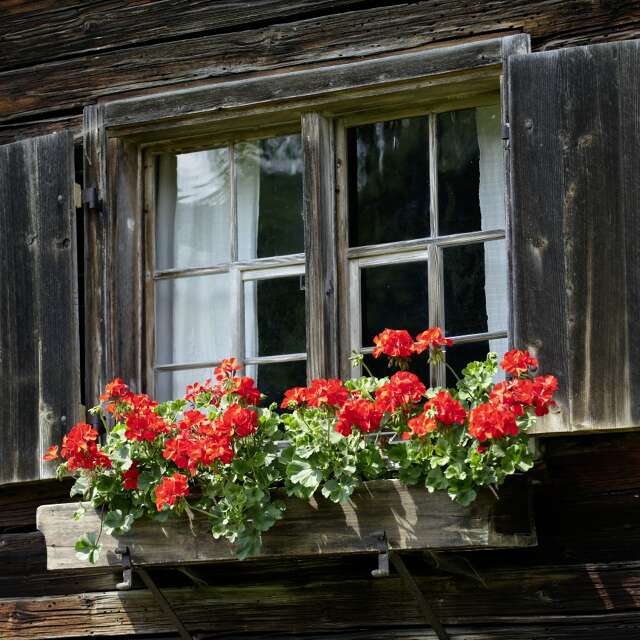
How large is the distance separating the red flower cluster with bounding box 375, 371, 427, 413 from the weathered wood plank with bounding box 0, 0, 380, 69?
138 centimetres

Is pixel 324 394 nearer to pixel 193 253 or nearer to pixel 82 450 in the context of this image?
pixel 82 450

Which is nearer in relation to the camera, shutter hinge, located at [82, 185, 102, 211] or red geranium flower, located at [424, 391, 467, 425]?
red geranium flower, located at [424, 391, 467, 425]

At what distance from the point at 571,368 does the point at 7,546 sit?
209 cm

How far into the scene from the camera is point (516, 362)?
4.02 m

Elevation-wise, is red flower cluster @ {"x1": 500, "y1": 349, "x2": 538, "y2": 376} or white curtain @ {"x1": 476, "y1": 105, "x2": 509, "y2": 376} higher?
white curtain @ {"x1": 476, "y1": 105, "x2": 509, "y2": 376}

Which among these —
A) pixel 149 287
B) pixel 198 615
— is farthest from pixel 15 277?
pixel 198 615

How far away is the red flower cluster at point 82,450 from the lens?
14.3ft

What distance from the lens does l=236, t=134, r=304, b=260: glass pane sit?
5070 millimetres

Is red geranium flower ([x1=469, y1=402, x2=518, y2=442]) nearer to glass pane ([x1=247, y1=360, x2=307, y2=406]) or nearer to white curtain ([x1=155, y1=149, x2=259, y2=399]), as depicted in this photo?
glass pane ([x1=247, y1=360, x2=307, y2=406])

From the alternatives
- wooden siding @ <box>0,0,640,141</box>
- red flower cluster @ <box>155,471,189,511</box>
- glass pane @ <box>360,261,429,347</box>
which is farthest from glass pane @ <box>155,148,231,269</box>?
red flower cluster @ <box>155,471,189,511</box>

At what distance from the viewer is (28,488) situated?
16.6 feet

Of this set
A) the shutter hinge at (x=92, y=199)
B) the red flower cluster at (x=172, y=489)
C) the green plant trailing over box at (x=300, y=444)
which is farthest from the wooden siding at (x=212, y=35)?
the red flower cluster at (x=172, y=489)

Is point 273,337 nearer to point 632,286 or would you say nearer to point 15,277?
point 15,277

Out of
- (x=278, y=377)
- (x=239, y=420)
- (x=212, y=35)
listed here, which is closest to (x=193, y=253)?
(x=278, y=377)
